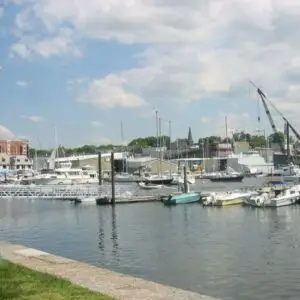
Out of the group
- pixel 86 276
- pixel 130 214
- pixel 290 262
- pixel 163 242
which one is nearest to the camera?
pixel 86 276

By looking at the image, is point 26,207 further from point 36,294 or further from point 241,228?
point 36,294

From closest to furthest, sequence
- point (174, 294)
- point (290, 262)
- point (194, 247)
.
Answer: point (174, 294) → point (290, 262) → point (194, 247)

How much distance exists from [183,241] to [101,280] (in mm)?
23177

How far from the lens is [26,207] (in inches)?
2938

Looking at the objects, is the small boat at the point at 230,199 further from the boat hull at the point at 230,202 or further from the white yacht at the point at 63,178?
the white yacht at the point at 63,178

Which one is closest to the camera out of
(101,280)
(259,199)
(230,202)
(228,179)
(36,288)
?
(36,288)

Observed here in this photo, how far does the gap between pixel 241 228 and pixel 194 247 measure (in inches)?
458

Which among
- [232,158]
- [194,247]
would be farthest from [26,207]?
[232,158]

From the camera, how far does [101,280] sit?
55.8ft

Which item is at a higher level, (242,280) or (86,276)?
(86,276)

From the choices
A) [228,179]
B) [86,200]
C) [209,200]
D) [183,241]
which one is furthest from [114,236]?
[228,179]

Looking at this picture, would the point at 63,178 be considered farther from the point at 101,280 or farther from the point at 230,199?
the point at 101,280

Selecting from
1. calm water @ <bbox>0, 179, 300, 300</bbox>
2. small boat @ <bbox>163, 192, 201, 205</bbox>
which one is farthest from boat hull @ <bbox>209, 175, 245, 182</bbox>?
calm water @ <bbox>0, 179, 300, 300</bbox>

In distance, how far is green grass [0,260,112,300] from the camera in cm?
1348
